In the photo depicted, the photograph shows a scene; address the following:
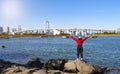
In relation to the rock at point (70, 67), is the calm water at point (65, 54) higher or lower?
lower

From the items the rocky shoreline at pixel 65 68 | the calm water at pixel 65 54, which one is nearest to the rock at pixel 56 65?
the rocky shoreline at pixel 65 68

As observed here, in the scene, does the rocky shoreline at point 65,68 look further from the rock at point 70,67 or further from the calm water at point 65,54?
the calm water at point 65,54

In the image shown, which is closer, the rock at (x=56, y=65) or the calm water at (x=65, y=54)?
the rock at (x=56, y=65)

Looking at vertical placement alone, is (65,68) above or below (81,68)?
below

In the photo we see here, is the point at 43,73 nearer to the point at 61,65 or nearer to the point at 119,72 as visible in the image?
the point at 61,65

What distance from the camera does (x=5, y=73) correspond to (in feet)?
86.0

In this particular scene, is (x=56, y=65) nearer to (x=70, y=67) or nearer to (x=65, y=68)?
(x=65, y=68)

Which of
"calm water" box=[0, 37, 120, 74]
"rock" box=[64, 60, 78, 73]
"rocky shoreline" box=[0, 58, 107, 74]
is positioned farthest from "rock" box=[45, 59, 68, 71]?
"calm water" box=[0, 37, 120, 74]

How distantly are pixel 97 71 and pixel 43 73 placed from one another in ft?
22.5

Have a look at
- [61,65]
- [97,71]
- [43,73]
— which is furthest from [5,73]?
[97,71]

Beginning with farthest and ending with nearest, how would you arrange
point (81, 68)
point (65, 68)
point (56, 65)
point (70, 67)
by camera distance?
point (56, 65) < point (65, 68) < point (70, 67) < point (81, 68)

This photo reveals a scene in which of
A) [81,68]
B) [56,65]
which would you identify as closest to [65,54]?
[56,65]

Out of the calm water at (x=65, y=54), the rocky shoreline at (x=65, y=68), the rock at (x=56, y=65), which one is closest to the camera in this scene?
the rocky shoreline at (x=65, y=68)

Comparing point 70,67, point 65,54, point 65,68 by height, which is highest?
point 70,67
